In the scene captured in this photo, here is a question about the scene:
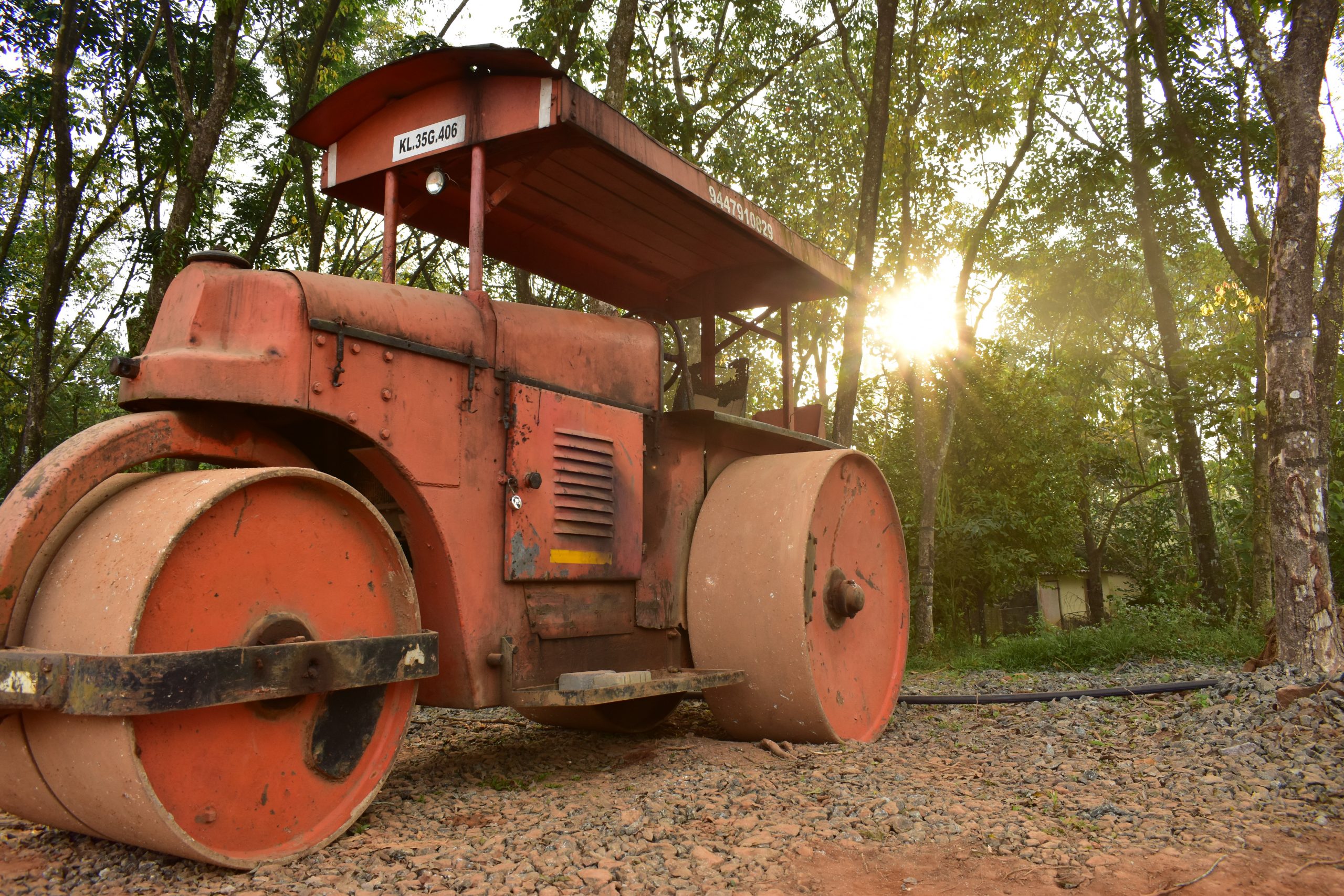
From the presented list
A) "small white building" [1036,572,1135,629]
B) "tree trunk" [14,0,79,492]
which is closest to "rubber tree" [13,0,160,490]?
"tree trunk" [14,0,79,492]

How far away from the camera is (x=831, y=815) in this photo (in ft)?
10.6

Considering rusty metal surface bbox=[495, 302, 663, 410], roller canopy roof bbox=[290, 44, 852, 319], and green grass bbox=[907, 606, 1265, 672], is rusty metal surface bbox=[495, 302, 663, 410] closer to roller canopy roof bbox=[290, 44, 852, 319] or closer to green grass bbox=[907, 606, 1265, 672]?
roller canopy roof bbox=[290, 44, 852, 319]

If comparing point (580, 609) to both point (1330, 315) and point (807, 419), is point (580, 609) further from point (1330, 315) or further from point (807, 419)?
point (1330, 315)

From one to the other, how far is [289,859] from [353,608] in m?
0.69

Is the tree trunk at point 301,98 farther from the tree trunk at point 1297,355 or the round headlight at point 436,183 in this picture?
the tree trunk at point 1297,355

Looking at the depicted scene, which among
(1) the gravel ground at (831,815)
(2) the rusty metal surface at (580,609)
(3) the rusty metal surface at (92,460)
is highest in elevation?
(3) the rusty metal surface at (92,460)

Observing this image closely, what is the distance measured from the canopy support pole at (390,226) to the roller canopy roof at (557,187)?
0.04 metres

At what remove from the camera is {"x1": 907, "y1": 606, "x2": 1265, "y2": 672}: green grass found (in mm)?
7574

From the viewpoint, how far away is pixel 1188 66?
10367 millimetres

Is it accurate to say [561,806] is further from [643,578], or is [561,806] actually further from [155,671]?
[155,671]

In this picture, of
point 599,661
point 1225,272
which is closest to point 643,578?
point 599,661

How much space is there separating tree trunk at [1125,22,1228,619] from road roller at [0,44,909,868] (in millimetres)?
7284

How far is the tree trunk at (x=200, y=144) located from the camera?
7.93 metres

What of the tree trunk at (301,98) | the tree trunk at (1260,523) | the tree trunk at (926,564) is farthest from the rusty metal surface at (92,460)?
the tree trunk at (1260,523)
